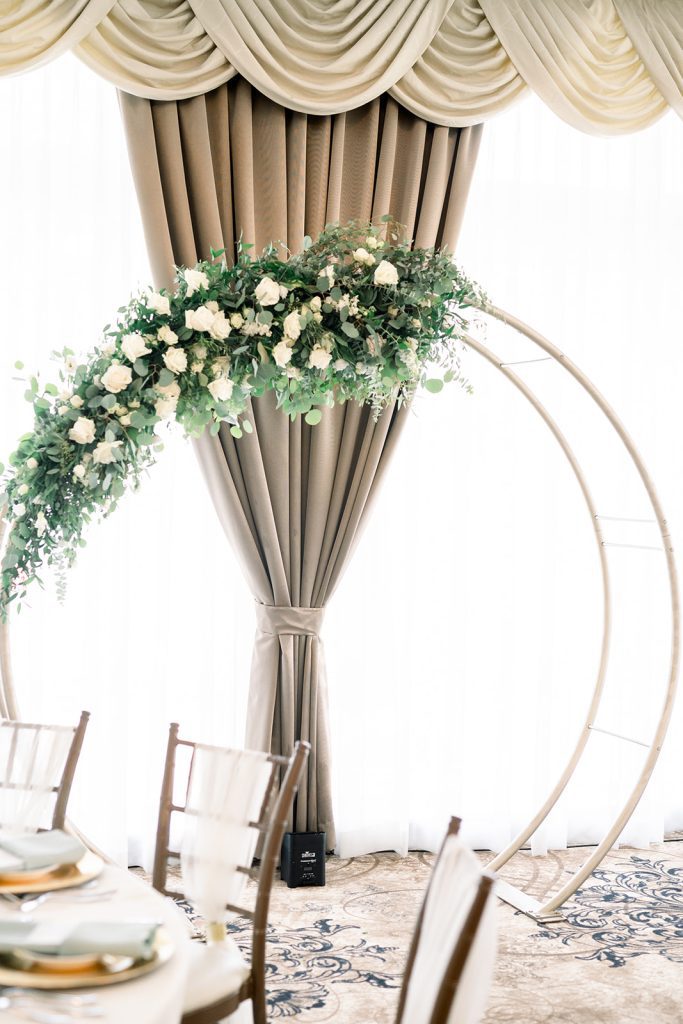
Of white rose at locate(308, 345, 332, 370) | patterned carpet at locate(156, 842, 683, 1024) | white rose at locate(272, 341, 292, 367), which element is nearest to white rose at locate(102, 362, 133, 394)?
white rose at locate(272, 341, 292, 367)

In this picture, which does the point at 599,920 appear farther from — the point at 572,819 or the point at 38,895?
the point at 38,895

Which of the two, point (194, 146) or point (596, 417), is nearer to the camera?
point (194, 146)

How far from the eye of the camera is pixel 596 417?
13.9 ft

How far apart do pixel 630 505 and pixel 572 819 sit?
1.37 meters

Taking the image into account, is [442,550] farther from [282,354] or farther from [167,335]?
[167,335]

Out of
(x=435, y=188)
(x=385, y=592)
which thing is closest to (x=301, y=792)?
(x=385, y=592)

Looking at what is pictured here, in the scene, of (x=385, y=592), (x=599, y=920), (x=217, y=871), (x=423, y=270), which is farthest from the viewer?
(x=385, y=592)

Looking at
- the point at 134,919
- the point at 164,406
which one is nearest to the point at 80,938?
the point at 134,919

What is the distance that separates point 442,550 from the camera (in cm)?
408

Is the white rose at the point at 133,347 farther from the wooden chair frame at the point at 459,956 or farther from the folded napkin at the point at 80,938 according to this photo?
the wooden chair frame at the point at 459,956

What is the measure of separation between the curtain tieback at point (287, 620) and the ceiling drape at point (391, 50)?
182cm

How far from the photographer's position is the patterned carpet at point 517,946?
276cm

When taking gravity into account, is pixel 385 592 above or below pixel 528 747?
above

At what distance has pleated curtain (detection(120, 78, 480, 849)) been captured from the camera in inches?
140
